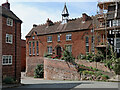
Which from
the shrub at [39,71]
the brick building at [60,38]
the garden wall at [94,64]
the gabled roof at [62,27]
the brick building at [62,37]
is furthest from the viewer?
the shrub at [39,71]

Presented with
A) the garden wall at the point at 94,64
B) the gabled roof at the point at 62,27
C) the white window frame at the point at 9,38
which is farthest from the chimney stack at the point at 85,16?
the white window frame at the point at 9,38

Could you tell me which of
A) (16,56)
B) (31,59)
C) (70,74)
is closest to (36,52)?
(31,59)

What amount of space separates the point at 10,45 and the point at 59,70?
10.7m

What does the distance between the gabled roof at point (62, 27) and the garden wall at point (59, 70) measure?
25.6ft

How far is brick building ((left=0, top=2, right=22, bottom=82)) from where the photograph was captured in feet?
57.9

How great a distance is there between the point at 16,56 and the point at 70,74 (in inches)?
370

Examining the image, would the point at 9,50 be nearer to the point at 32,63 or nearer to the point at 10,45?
the point at 10,45

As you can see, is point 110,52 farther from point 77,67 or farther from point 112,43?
point 77,67

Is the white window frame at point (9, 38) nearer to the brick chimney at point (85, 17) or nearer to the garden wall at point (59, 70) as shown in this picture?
the garden wall at point (59, 70)

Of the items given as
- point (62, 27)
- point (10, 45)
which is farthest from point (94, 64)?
point (10, 45)

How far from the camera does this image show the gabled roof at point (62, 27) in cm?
2981

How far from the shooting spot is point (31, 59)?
1422 inches

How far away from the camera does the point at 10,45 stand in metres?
18.6

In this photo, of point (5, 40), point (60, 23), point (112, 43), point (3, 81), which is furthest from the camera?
point (60, 23)
